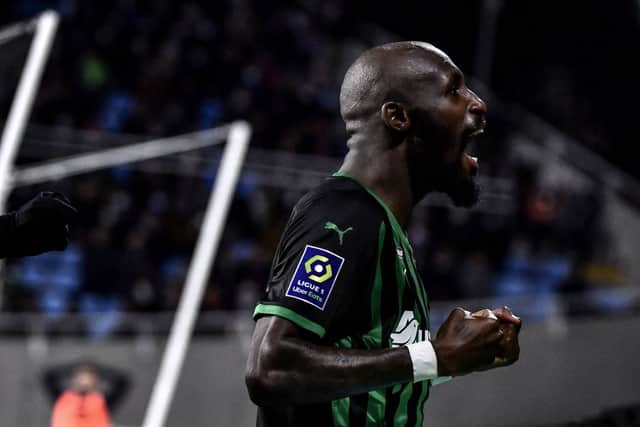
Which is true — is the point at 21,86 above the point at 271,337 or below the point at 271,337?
above

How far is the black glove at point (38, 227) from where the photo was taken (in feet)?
9.61

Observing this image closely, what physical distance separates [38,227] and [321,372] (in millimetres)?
908

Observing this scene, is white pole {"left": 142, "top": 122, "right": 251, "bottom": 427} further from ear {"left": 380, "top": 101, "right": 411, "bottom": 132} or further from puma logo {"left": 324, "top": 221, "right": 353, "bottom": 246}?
puma logo {"left": 324, "top": 221, "right": 353, "bottom": 246}

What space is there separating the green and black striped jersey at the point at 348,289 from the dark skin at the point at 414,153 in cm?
8

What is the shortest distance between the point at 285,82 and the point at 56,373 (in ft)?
25.7

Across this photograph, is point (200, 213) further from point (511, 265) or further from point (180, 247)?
point (511, 265)

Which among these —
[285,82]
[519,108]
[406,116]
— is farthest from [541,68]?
[406,116]

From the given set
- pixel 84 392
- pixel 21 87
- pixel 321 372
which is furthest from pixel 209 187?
pixel 321 372

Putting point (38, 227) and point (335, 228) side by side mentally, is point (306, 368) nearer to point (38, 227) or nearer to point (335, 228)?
point (335, 228)

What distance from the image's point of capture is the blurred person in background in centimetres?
1005

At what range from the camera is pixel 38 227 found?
2.94 metres

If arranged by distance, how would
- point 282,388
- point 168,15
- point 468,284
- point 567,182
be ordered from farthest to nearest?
point 567,182
point 168,15
point 468,284
point 282,388

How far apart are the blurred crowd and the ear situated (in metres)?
9.14

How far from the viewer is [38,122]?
1313 cm
